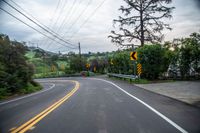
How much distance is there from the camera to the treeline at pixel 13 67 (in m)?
22.6

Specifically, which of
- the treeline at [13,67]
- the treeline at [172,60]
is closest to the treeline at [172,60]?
the treeline at [172,60]

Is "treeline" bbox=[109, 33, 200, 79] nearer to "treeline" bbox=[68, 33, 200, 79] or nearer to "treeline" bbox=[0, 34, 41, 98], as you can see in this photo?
"treeline" bbox=[68, 33, 200, 79]

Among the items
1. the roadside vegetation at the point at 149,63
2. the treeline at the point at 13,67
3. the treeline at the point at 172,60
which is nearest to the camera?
the treeline at the point at 13,67

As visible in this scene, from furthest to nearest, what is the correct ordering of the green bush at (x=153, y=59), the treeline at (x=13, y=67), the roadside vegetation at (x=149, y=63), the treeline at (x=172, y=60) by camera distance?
1. the green bush at (x=153, y=59)
2. the treeline at (x=172, y=60)
3. the roadside vegetation at (x=149, y=63)
4. the treeline at (x=13, y=67)

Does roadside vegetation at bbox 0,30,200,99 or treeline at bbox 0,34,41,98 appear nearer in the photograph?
treeline at bbox 0,34,41,98

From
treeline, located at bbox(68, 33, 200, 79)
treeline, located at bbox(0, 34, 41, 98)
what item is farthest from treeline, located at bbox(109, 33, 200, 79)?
treeline, located at bbox(0, 34, 41, 98)

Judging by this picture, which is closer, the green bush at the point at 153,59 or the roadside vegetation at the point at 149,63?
the roadside vegetation at the point at 149,63

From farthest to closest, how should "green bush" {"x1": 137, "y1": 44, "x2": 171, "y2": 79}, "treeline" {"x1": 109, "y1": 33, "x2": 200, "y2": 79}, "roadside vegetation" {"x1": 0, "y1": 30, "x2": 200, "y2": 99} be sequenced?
"green bush" {"x1": 137, "y1": 44, "x2": 171, "y2": 79} < "treeline" {"x1": 109, "y1": 33, "x2": 200, "y2": 79} < "roadside vegetation" {"x1": 0, "y1": 30, "x2": 200, "y2": 99}

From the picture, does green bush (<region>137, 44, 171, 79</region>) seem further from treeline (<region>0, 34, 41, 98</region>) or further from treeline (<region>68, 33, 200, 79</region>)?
treeline (<region>0, 34, 41, 98</region>)

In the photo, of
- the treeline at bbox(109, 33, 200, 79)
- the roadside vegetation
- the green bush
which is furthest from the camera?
the green bush

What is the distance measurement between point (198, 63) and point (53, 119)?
20.8 metres

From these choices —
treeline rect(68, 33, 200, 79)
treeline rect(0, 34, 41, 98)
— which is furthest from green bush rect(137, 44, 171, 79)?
treeline rect(0, 34, 41, 98)

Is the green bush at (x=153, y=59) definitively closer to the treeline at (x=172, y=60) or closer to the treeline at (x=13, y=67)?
the treeline at (x=172, y=60)

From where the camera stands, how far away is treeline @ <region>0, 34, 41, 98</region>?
22609 millimetres
